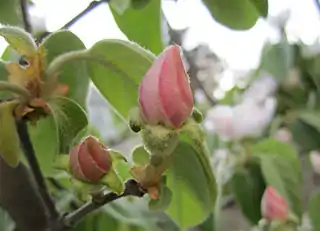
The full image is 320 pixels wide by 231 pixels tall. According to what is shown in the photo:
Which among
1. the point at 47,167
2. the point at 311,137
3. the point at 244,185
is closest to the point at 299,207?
the point at 244,185

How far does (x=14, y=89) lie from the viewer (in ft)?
1.12

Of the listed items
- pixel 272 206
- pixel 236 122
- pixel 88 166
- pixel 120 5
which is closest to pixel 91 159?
pixel 88 166

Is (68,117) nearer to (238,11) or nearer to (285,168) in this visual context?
(238,11)

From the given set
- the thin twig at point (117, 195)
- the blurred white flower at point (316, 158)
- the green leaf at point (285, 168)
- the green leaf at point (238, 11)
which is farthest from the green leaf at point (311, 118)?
the thin twig at point (117, 195)

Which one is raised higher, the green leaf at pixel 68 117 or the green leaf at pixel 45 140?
the green leaf at pixel 68 117

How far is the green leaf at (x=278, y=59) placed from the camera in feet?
2.98

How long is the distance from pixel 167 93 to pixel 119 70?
3.1 inches

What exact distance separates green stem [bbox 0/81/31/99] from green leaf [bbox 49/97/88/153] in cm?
2

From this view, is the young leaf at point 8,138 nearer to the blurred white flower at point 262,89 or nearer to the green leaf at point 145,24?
the green leaf at point 145,24

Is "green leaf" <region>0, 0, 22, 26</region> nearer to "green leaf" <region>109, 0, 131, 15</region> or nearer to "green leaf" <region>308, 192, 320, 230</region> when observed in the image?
"green leaf" <region>109, 0, 131, 15</region>

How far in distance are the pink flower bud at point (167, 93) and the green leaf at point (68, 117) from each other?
7 cm

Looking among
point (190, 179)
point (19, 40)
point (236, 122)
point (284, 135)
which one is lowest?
point (284, 135)

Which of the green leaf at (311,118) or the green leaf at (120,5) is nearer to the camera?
the green leaf at (120,5)

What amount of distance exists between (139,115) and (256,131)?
20.9 inches
